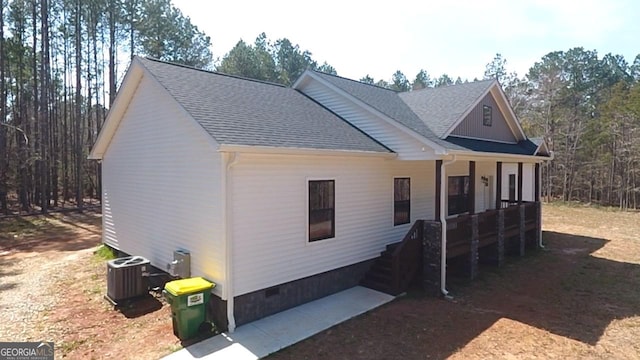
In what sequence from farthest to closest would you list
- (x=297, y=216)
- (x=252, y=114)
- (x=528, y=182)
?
(x=528, y=182)
(x=252, y=114)
(x=297, y=216)

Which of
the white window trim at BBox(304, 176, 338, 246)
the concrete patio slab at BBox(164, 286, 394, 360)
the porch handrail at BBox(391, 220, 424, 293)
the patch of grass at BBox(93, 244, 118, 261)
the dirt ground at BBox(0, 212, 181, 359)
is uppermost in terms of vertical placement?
the white window trim at BBox(304, 176, 338, 246)

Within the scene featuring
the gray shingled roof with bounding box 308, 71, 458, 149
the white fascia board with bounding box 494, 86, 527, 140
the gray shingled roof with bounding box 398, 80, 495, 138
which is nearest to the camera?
the gray shingled roof with bounding box 308, 71, 458, 149

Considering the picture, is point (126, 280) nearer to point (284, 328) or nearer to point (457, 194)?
point (284, 328)

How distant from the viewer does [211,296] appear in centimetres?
670

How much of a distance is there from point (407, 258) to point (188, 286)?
4899 mm

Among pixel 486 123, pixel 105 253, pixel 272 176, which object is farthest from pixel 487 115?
pixel 105 253

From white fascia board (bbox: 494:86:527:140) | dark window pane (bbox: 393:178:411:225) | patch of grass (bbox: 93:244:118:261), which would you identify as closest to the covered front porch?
dark window pane (bbox: 393:178:411:225)

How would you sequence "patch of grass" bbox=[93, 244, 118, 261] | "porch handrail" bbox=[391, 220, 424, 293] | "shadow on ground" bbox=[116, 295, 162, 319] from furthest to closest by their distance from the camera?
"patch of grass" bbox=[93, 244, 118, 261] < "porch handrail" bbox=[391, 220, 424, 293] < "shadow on ground" bbox=[116, 295, 162, 319]

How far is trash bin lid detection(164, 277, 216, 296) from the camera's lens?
6066mm

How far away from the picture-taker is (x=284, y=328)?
645 cm

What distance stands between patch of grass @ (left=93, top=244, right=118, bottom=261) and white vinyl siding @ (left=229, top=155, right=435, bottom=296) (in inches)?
259

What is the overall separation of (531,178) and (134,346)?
19.4 meters

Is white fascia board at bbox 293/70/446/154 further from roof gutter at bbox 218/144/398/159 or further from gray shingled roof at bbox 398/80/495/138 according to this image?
gray shingled roof at bbox 398/80/495/138

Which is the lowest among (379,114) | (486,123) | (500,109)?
(379,114)
